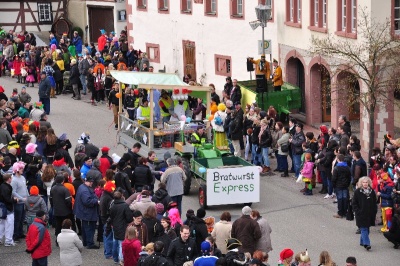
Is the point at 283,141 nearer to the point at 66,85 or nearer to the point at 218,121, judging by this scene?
the point at 218,121

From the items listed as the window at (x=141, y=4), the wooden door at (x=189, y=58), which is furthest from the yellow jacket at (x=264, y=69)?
the window at (x=141, y=4)

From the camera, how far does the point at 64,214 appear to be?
88.7ft

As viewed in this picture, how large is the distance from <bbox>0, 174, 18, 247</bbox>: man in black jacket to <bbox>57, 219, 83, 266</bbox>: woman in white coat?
2.79 meters

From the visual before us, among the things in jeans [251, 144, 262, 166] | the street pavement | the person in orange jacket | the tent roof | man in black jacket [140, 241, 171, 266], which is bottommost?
the street pavement

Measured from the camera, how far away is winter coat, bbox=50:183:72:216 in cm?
2691

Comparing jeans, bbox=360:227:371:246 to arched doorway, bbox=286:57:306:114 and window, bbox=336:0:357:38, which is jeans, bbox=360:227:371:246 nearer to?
window, bbox=336:0:357:38

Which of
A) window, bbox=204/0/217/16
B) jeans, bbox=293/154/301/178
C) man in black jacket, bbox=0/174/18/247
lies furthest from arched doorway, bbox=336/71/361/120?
man in black jacket, bbox=0/174/18/247

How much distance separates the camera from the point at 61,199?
26.9m

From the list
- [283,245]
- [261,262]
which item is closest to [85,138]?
[283,245]

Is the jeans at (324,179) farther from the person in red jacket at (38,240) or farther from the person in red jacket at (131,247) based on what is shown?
the person in red jacket at (38,240)

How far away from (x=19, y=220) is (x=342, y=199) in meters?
7.26

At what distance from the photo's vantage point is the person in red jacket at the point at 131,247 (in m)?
23.6

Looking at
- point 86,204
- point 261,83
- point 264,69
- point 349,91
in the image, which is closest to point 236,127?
point 349,91

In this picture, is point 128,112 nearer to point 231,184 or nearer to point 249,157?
point 249,157
